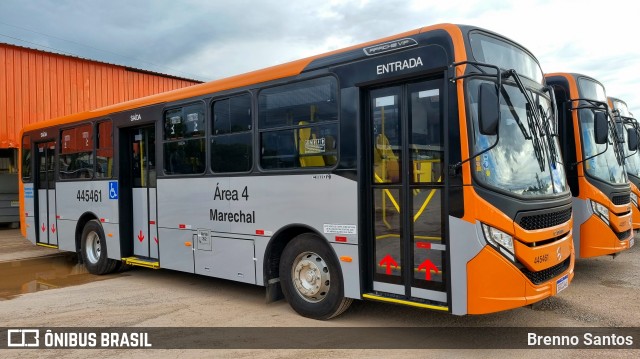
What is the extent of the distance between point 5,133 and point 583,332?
19090 millimetres

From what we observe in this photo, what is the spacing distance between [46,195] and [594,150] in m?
10.5

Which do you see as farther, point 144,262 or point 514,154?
point 144,262

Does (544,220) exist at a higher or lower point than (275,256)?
higher

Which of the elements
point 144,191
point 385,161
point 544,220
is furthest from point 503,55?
point 144,191

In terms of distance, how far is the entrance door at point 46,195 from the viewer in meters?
10.6

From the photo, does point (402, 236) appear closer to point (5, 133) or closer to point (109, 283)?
point (109, 283)

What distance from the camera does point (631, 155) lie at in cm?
988

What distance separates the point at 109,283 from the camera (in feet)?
28.2

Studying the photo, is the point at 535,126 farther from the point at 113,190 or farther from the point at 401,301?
the point at 113,190

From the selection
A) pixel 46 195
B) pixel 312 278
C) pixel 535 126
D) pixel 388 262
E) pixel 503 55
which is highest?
pixel 503 55

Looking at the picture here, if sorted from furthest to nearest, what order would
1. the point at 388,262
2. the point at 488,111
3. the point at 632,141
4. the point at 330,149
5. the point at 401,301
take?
the point at 632,141
the point at 330,149
the point at 388,262
the point at 401,301
the point at 488,111

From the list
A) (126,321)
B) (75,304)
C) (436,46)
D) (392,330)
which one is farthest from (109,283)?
(436,46)

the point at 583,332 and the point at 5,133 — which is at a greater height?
the point at 5,133

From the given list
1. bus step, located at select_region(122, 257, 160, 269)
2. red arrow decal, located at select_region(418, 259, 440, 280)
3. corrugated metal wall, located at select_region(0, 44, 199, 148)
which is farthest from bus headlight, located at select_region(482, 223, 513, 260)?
corrugated metal wall, located at select_region(0, 44, 199, 148)
